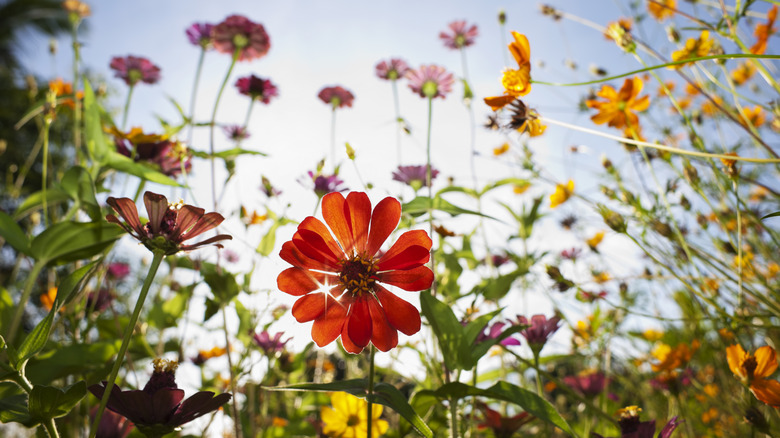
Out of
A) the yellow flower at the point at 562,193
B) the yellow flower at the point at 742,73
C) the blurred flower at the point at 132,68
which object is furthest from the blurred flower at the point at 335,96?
the yellow flower at the point at 742,73

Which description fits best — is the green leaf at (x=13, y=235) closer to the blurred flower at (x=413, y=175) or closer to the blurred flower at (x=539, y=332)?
the blurred flower at (x=413, y=175)

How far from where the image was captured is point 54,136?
6.86m

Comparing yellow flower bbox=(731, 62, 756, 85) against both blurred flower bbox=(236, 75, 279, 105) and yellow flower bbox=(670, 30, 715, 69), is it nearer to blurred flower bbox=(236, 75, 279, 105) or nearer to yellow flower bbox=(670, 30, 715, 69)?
yellow flower bbox=(670, 30, 715, 69)

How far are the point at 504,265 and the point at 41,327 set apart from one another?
3.78 ft

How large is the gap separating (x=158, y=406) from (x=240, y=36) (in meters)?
0.90

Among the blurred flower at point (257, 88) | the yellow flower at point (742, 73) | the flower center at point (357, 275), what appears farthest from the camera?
the yellow flower at point (742, 73)

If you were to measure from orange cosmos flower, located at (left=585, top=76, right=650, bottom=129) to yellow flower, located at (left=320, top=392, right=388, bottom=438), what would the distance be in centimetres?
71

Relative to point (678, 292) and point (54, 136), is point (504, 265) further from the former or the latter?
point (54, 136)

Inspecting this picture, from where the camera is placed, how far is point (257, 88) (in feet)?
3.32

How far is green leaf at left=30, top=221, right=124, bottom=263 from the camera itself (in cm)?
64

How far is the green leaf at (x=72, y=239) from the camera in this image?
64cm

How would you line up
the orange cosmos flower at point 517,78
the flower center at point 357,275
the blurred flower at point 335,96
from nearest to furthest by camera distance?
the flower center at point 357,275
the orange cosmos flower at point 517,78
the blurred flower at point 335,96

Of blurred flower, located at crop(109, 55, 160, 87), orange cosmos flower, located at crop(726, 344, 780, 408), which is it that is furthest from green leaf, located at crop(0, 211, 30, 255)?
orange cosmos flower, located at crop(726, 344, 780, 408)

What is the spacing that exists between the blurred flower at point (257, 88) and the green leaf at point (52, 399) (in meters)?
0.78
